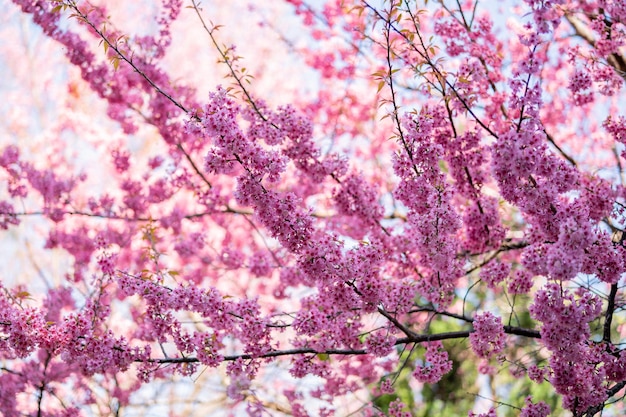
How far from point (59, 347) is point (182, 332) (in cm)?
75

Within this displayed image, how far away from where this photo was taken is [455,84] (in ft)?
13.4

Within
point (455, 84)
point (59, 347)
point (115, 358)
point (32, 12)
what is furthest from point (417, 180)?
point (32, 12)

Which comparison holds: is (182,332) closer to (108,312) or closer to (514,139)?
(108,312)

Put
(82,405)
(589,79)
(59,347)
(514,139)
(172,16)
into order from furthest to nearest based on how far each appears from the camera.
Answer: (82,405) < (172,16) < (589,79) < (59,347) < (514,139)

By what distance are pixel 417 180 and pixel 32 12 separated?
4015mm

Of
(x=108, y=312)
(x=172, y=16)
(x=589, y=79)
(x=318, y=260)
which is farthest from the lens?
(x=172, y=16)

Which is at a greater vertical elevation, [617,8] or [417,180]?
[617,8]

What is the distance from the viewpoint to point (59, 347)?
354 cm

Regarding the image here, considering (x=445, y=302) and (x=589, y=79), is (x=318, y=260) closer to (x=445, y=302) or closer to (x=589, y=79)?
(x=445, y=302)

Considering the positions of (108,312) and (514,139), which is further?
(108,312)

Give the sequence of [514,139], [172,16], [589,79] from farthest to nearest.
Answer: [172,16]
[589,79]
[514,139]

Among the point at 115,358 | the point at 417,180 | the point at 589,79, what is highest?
the point at 589,79

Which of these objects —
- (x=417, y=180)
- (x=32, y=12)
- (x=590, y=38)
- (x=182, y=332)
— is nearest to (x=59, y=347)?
(x=182, y=332)

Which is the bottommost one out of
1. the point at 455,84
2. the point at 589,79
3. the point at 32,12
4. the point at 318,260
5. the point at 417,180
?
the point at 318,260
